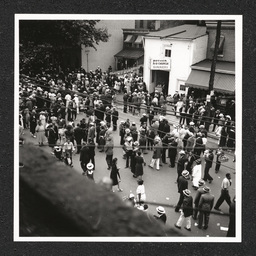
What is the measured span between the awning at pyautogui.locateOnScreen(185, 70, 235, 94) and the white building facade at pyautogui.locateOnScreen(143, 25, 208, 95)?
53 centimetres

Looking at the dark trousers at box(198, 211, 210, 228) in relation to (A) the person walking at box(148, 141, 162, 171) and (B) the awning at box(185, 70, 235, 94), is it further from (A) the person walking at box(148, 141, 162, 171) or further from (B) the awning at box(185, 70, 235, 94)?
(B) the awning at box(185, 70, 235, 94)

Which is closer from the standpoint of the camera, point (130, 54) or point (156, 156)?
point (156, 156)

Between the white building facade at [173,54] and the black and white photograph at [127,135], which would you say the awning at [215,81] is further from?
the white building facade at [173,54]

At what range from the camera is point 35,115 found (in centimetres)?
1228

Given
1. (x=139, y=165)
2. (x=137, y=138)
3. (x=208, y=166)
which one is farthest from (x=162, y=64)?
(x=139, y=165)

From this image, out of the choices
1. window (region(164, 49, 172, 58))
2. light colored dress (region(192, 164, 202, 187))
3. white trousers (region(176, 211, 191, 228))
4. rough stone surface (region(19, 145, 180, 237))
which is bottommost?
white trousers (region(176, 211, 191, 228))

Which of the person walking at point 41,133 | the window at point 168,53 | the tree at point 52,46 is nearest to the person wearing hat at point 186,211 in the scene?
the person walking at point 41,133

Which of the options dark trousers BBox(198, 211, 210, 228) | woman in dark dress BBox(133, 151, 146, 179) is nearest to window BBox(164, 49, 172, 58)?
woman in dark dress BBox(133, 151, 146, 179)

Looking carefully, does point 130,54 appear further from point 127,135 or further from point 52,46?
point 127,135

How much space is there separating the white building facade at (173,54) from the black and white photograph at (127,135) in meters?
0.06

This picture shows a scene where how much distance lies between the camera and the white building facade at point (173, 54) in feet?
53.9

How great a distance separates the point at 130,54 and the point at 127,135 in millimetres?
13964

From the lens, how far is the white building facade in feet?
53.9

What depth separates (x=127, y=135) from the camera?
1067 centimetres
